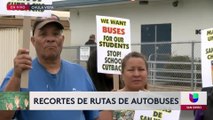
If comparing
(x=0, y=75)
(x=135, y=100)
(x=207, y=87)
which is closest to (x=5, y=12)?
(x=135, y=100)

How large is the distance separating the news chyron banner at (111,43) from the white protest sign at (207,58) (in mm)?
992

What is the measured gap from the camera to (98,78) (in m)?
5.41

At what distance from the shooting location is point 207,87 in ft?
14.6

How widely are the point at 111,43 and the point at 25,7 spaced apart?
2571 millimetres

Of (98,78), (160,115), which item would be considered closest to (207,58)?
(160,115)

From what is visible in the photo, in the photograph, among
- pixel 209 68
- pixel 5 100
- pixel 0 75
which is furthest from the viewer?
pixel 0 75

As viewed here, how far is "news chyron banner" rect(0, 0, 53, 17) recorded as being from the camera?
323 centimetres

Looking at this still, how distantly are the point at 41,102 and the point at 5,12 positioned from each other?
68cm

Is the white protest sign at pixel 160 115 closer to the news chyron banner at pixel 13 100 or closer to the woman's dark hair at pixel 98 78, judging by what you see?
the woman's dark hair at pixel 98 78

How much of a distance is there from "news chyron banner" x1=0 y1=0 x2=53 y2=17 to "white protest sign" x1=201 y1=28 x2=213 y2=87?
6.17ft

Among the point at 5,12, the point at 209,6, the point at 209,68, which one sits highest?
the point at 209,6

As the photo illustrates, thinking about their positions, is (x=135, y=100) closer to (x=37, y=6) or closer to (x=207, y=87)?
(x=37, y=6)

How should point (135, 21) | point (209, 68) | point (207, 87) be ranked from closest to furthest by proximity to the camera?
1. point (207, 87)
2. point (209, 68)
3. point (135, 21)

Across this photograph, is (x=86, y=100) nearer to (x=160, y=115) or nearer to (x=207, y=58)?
(x=160, y=115)
